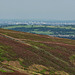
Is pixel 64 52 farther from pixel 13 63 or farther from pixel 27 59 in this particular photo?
pixel 13 63

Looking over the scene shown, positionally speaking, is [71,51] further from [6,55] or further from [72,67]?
[6,55]

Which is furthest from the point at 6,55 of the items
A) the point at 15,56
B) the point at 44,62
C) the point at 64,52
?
the point at 64,52

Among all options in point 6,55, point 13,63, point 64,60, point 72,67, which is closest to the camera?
point 13,63

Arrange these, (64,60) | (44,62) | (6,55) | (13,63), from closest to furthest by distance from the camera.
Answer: (13,63)
(6,55)
(44,62)
(64,60)

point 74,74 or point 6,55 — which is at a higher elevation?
point 6,55

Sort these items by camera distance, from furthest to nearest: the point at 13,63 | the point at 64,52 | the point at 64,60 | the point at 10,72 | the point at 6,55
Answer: the point at 64,52 < the point at 64,60 < the point at 6,55 < the point at 13,63 < the point at 10,72

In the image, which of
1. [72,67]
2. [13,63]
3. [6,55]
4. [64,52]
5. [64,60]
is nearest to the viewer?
[13,63]

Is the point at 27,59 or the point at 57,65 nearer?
the point at 27,59

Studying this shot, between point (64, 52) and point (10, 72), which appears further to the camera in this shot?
point (64, 52)

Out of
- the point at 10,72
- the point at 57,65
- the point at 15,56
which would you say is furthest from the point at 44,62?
the point at 10,72
